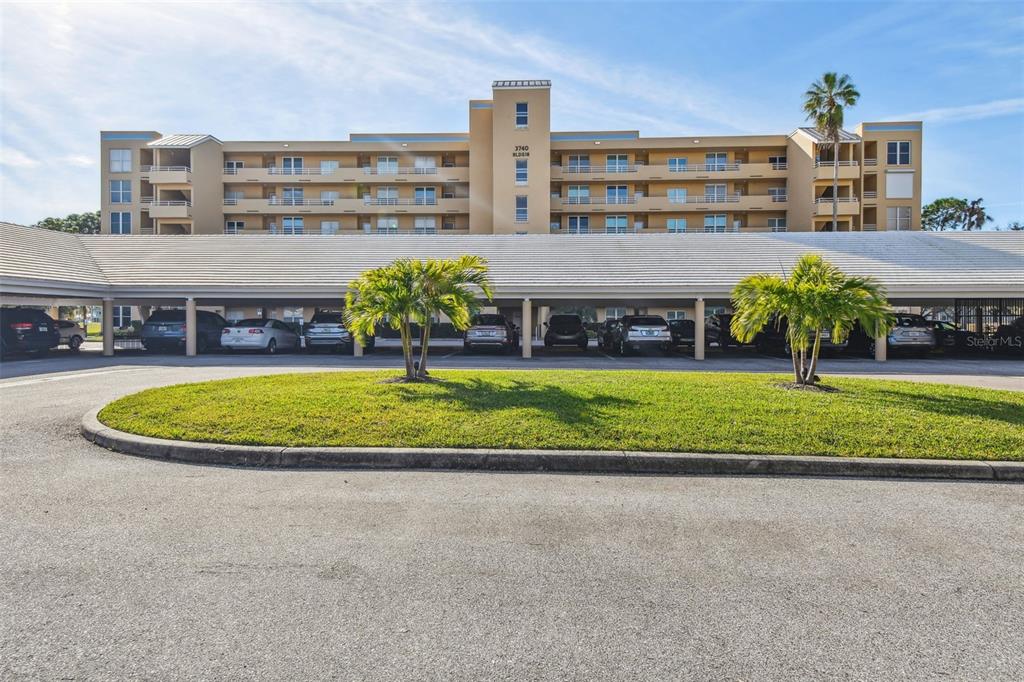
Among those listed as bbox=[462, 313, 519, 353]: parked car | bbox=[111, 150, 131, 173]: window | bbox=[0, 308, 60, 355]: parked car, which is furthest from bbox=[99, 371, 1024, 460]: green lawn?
bbox=[111, 150, 131, 173]: window

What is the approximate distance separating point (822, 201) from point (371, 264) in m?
34.6

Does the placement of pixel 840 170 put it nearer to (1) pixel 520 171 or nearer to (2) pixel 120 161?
(1) pixel 520 171

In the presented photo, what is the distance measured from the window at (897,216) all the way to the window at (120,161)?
188 feet

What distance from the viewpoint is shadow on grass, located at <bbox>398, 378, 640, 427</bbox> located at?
812 centimetres

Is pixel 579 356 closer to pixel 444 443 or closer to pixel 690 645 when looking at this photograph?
pixel 444 443

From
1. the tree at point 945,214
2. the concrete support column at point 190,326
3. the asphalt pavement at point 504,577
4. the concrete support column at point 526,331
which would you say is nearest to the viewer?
the asphalt pavement at point 504,577

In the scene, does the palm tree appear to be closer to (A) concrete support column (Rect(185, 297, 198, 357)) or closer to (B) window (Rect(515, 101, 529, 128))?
(B) window (Rect(515, 101, 529, 128))

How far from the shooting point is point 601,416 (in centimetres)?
792

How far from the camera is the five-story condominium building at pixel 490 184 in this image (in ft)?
142

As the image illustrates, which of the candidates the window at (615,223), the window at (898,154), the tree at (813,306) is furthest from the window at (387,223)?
the tree at (813,306)

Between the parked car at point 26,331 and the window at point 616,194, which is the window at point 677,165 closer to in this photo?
the window at point 616,194

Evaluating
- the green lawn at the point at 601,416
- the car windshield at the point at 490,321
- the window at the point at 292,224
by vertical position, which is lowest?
the green lawn at the point at 601,416

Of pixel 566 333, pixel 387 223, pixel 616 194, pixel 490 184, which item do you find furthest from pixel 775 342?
pixel 387 223

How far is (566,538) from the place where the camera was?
14.5 feet
